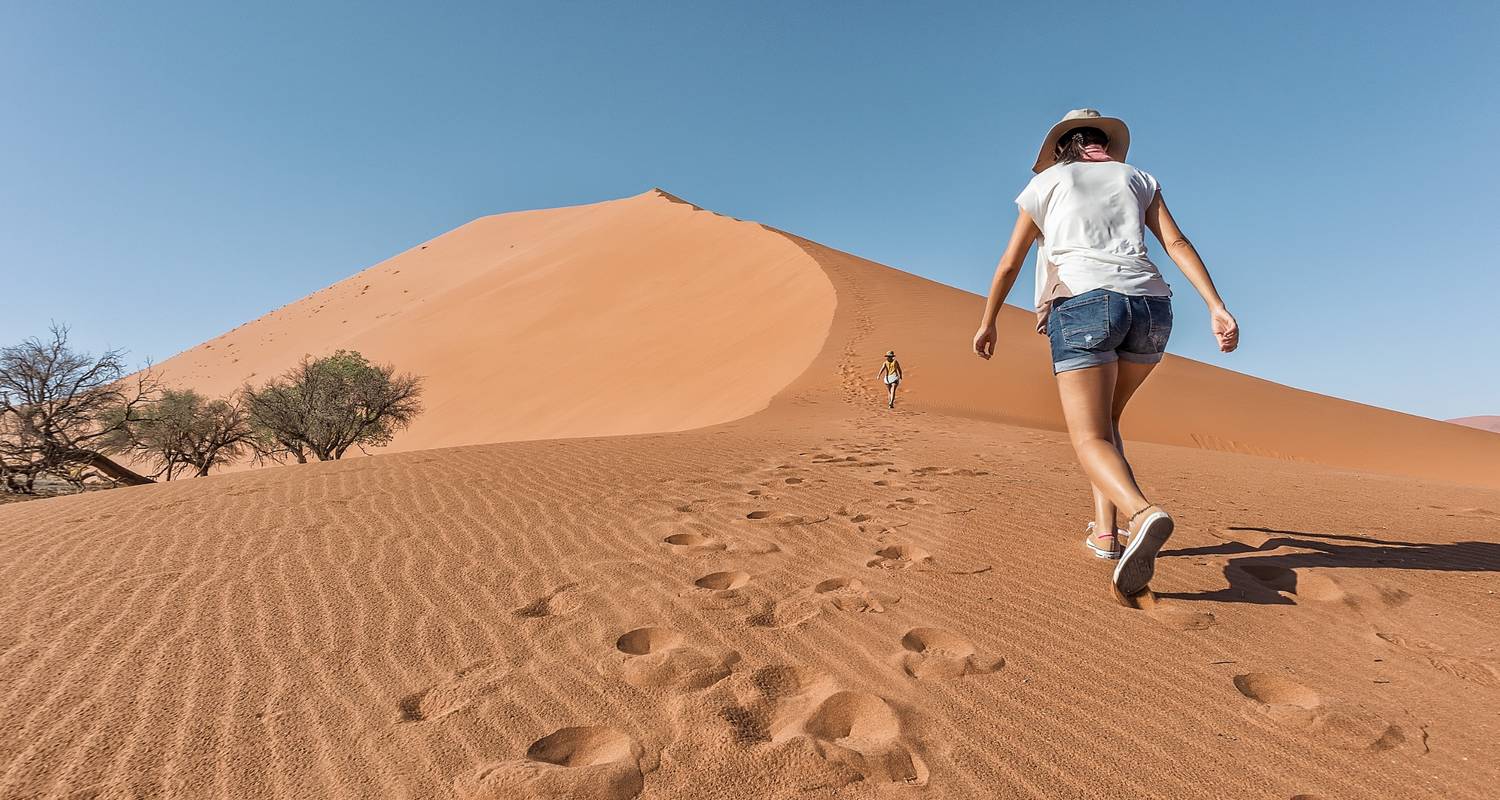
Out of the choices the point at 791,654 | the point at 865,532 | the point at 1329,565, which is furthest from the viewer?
the point at 865,532

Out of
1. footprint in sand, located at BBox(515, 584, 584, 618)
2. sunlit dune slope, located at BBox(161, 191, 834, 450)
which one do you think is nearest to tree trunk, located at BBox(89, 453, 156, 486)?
sunlit dune slope, located at BBox(161, 191, 834, 450)

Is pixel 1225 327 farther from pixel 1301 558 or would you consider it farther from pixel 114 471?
pixel 114 471

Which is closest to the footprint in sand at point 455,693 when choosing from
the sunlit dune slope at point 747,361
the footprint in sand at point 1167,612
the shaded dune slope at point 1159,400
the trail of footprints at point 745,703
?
the trail of footprints at point 745,703

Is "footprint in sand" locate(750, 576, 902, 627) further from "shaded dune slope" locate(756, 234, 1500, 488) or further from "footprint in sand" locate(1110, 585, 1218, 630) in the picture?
"shaded dune slope" locate(756, 234, 1500, 488)

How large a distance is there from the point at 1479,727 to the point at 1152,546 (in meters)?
0.81

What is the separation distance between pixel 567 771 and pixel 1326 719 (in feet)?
6.29

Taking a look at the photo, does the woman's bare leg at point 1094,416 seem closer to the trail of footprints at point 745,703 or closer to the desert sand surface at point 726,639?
the desert sand surface at point 726,639

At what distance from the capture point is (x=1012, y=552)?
10.1ft

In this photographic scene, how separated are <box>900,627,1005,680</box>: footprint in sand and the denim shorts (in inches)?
40.4

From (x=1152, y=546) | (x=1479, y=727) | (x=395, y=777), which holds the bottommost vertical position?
(x=1479, y=727)

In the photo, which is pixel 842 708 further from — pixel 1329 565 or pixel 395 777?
pixel 1329 565

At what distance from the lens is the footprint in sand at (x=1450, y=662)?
6.37ft

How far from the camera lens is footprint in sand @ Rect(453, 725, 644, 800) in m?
1.42

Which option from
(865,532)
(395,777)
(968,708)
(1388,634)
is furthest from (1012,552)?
(395,777)
